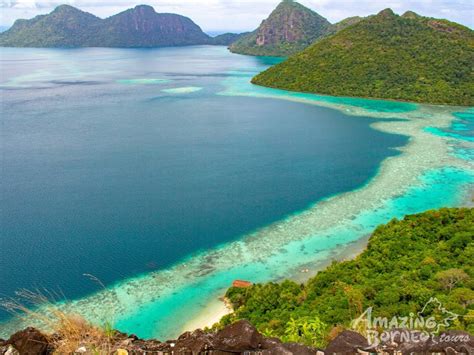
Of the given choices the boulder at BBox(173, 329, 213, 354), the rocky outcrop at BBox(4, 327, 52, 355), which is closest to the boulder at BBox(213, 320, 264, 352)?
the boulder at BBox(173, 329, 213, 354)

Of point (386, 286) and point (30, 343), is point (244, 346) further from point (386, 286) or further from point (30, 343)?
point (386, 286)

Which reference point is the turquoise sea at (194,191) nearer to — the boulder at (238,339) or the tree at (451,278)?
the boulder at (238,339)

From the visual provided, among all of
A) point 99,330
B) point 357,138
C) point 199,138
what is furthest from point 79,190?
point 357,138

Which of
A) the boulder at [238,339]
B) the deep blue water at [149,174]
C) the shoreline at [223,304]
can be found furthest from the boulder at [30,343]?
the deep blue water at [149,174]
